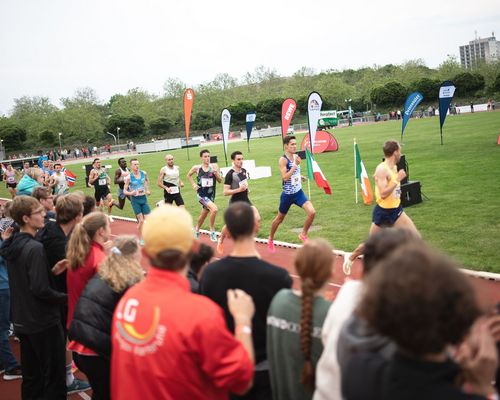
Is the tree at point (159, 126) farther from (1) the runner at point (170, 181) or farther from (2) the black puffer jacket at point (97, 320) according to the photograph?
(2) the black puffer jacket at point (97, 320)

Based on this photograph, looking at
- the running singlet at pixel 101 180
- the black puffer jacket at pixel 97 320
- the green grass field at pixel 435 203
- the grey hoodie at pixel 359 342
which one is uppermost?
the running singlet at pixel 101 180

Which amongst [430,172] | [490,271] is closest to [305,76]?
[430,172]

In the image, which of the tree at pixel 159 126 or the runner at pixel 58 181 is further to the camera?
the tree at pixel 159 126

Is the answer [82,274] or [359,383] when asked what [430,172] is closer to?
[82,274]

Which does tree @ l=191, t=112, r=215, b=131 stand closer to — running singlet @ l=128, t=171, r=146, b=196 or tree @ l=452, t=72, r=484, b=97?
tree @ l=452, t=72, r=484, b=97

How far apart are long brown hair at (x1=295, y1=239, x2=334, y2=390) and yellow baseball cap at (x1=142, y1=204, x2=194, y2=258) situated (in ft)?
2.13

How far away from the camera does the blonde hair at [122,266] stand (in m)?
3.42

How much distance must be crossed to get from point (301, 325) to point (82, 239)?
7.52 feet

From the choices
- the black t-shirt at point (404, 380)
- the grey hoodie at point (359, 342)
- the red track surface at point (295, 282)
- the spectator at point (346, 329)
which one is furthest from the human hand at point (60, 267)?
the black t-shirt at point (404, 380)

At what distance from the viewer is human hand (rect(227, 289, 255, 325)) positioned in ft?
8.38

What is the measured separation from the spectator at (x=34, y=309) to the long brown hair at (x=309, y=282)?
2.72m

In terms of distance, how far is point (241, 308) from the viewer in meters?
2.60

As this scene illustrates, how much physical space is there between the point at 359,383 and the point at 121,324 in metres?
1.26

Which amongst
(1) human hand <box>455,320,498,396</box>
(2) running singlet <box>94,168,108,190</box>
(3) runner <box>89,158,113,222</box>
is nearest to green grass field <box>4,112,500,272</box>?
(3) runner <box>89,158,113,222</box>
